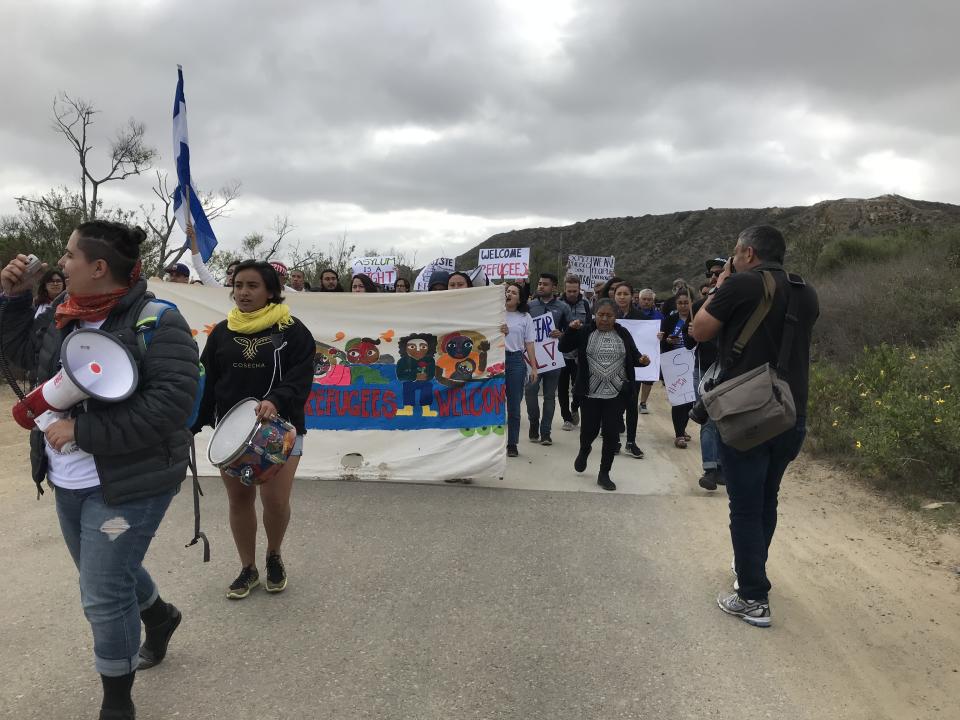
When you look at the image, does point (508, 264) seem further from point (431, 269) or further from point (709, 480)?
point (709, 480)

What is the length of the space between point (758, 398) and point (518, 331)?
4.23m

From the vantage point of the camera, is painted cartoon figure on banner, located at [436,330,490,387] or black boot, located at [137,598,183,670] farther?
painted cartoon figure on banner, located at [436,330,490,387]

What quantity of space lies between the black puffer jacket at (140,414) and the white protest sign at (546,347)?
18.6ft

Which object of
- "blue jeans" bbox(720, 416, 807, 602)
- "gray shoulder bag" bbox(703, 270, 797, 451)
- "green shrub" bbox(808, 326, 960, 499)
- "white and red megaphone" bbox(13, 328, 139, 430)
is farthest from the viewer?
"green shrub" bbox(808, 326, 960, 499)

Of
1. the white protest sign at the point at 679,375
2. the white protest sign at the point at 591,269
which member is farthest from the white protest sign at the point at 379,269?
the white protest sign at the point at 679,375

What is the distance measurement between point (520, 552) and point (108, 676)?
262 cm

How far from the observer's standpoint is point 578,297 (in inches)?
369

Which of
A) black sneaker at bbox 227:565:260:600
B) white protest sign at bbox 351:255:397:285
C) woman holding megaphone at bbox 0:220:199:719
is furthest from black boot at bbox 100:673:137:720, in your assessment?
white protest sign at bbox 351:255:397:285

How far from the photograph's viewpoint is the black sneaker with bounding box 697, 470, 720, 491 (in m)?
5.89

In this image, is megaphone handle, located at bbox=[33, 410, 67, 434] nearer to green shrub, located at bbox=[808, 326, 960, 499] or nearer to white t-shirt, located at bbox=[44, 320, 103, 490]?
white t-shirt, located at bbox=[44, 320, 103, 490]

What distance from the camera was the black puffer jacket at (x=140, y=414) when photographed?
225cm

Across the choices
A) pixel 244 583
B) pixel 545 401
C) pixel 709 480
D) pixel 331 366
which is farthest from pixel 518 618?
pixel 545 401

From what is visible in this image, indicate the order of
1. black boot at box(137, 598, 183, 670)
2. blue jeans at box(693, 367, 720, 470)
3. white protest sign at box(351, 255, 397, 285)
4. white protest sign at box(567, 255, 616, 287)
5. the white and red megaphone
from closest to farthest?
the white and red megaphone → black boot at box(137, 598, 183, 670) → blue jeans at box(693, 367, 720, 470) → white protest sign at box(351, 255, 397, 285) → white protest sign at box(567, 255, 616, 287)

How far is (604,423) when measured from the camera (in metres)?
6.08
